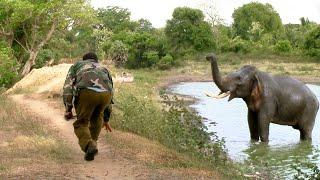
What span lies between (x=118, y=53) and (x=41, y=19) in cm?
2371

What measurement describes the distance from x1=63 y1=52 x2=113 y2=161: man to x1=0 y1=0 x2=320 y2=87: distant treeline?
1940 centimetres

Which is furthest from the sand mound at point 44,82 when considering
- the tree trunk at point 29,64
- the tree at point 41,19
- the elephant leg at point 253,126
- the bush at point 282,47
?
the bush at point 282,47

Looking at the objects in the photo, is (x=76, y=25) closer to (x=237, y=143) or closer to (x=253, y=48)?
(x=237, y=143)

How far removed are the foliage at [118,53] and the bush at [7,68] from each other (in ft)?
80.2

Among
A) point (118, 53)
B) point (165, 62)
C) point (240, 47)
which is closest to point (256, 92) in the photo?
point (118, 53)

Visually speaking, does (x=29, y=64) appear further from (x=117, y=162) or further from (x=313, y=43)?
(x=313, y=43)

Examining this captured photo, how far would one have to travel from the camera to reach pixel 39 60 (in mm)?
40906

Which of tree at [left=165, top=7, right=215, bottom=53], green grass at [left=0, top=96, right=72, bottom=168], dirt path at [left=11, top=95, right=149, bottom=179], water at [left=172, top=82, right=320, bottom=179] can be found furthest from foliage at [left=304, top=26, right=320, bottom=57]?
dirt path at [left=11, top=95, right=149, bottom=179]

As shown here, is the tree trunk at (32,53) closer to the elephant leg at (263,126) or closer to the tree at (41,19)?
the tree at (41,19)

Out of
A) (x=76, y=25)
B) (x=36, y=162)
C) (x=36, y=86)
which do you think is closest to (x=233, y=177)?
(x=36, y=162)

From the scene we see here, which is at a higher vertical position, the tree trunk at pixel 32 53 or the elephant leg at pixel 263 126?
the tree trunk at pixel 32 53

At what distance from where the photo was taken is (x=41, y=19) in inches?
1308

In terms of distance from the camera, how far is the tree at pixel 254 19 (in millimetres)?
80312

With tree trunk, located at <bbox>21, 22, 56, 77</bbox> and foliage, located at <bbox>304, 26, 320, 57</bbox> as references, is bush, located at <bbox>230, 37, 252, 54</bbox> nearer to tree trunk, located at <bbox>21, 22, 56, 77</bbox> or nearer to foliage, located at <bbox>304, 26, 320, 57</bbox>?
foliage, located at <bbox>304, 26, 320, 57</bbox>
